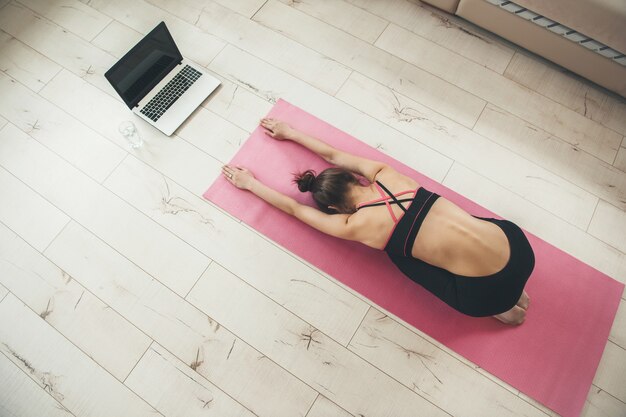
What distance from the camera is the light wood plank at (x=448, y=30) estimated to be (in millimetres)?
2107

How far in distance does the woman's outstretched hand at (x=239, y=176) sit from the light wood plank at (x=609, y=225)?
1603mm

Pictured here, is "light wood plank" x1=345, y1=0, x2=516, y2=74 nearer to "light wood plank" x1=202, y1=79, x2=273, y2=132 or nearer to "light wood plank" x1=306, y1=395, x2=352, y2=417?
"light wood plank" x1=202, y1=79, x2=273, y2=132

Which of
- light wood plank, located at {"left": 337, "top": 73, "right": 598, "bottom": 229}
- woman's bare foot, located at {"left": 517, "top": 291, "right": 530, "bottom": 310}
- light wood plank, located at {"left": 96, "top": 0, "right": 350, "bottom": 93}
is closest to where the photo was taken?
woman's bare foot, located at {"left": 517, "top": 291, "right": 530, "bottom": 310}

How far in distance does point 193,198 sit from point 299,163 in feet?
1.75

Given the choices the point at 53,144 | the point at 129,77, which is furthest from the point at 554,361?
the point at 53,144

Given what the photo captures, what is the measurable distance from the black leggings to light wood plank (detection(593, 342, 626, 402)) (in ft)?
1.83

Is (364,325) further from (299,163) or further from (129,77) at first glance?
(129,77)

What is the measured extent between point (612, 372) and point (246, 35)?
2.37 meters

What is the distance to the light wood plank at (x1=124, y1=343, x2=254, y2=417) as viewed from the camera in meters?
1.53

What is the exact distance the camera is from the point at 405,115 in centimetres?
197

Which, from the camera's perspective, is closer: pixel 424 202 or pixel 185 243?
pixel 424 202

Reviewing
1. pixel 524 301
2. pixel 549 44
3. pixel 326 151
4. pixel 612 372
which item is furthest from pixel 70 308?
pixel 549 44

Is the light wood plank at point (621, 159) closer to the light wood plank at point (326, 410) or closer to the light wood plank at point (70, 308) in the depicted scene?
the light wood plank at point (326, 410)

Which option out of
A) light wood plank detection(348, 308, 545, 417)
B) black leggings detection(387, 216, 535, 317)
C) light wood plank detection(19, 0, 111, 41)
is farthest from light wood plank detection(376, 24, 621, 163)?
light wood plank detection(19, 0, 111, 41)
